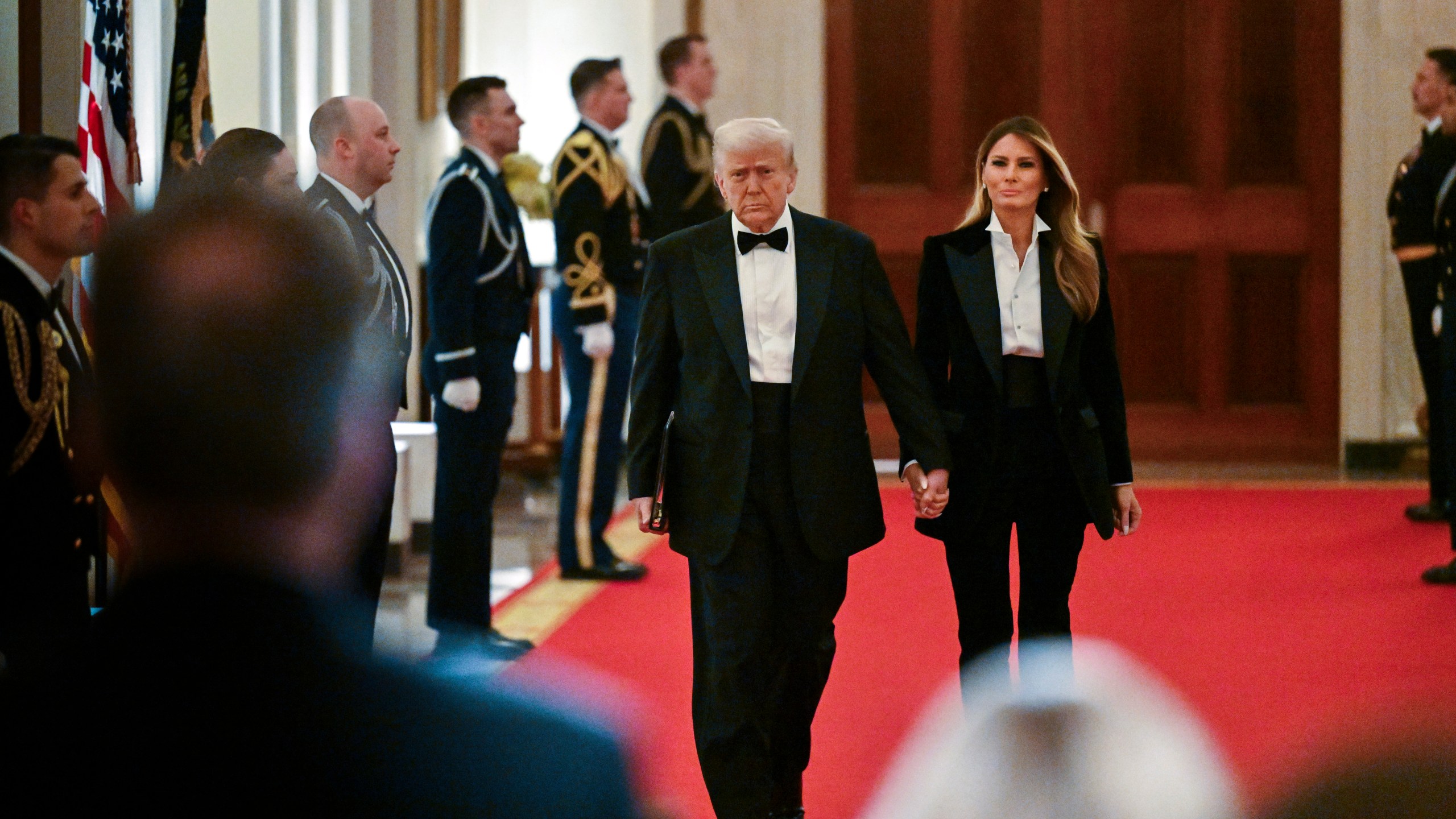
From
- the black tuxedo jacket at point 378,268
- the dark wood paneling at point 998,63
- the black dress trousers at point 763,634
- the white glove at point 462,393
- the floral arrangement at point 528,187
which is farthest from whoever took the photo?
the dark wood paneling at point 998,63

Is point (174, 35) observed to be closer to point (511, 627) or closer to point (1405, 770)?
point (511, 627)

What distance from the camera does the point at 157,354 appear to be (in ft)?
2.54

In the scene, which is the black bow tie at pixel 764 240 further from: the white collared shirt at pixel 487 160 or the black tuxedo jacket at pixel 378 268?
the white collared shirt at pixel 487 160

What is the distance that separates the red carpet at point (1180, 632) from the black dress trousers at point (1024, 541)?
1.34 ft

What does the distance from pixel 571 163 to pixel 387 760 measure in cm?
445

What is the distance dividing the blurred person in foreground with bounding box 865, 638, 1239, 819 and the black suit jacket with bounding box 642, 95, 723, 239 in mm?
4964

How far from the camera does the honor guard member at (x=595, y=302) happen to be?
500 cm

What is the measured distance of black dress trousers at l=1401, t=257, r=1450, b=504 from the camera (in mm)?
5906

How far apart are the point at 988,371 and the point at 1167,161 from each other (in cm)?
555

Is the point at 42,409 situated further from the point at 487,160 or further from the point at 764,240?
the point at 487,160

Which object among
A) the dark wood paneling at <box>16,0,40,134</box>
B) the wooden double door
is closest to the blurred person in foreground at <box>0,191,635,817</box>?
the dark wood paneling at <box>16,0,40,134</box>

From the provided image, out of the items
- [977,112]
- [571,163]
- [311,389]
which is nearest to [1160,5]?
[977,112]

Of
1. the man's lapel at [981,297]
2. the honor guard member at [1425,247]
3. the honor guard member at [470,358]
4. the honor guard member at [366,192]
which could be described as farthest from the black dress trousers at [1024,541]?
the honor guard member at [1425,247]

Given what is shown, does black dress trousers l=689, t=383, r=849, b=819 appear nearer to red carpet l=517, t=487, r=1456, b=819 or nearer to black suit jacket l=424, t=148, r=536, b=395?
red carpet l=517, t=487, r=1456, b=819
